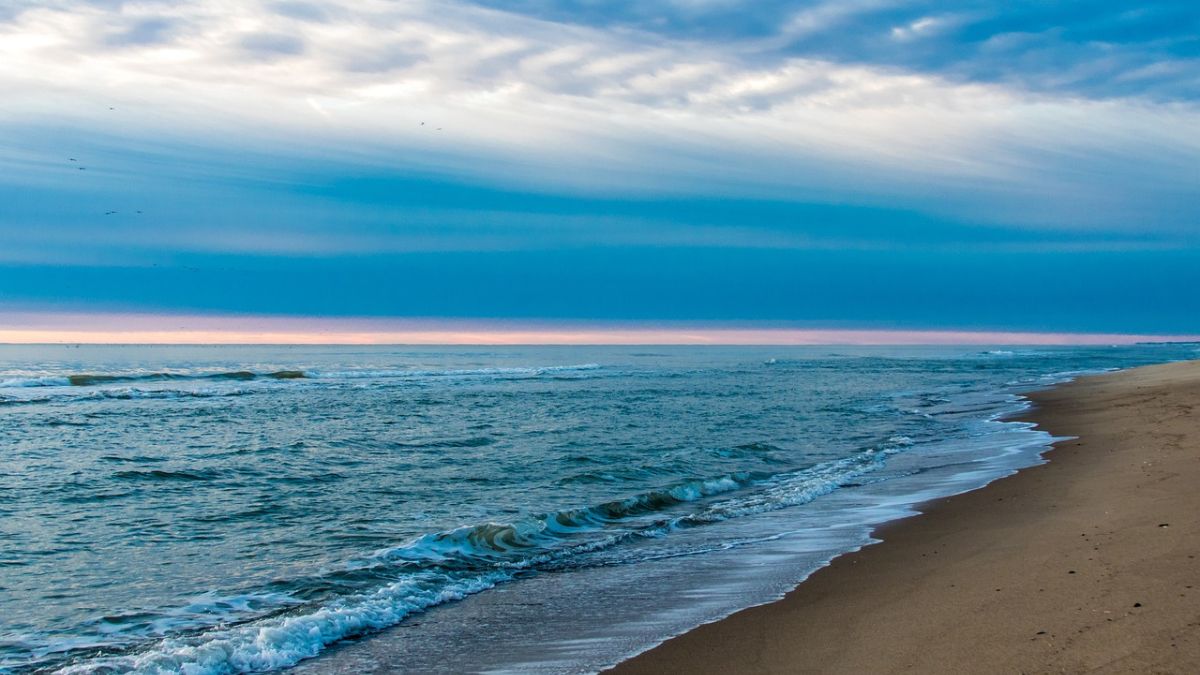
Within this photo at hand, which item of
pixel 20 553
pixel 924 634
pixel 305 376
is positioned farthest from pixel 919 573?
pixel 305 376

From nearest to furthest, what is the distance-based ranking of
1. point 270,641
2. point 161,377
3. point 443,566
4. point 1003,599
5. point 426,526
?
1. point 1003,599
2. point 270,641
3. point 443,566
4. point 426,526
5. point 161,377

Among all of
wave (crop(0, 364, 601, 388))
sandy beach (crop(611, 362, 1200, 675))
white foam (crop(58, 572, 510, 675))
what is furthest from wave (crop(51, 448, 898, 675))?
wave (crop(0, 364, 601, 388))

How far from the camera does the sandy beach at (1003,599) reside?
551 centimetres

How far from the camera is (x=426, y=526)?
1221 centimetres

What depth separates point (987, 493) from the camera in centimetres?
1335

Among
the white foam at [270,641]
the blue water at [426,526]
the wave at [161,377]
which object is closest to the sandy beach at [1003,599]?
the blue water at [426,526]

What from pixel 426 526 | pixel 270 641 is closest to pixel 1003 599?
pixel 270 641

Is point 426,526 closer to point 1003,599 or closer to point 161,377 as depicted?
point 1003,599

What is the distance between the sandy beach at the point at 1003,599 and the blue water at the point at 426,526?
662mm

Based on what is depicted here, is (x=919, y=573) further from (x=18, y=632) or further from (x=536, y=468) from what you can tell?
(x=536, y=468)

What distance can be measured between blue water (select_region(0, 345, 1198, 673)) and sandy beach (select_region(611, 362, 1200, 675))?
662 millimetres

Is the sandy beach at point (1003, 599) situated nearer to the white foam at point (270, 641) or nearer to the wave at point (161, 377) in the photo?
the white foam at point (270, 641)

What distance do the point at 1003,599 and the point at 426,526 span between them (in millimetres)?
7832

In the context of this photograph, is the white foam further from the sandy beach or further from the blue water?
the sandy beach
